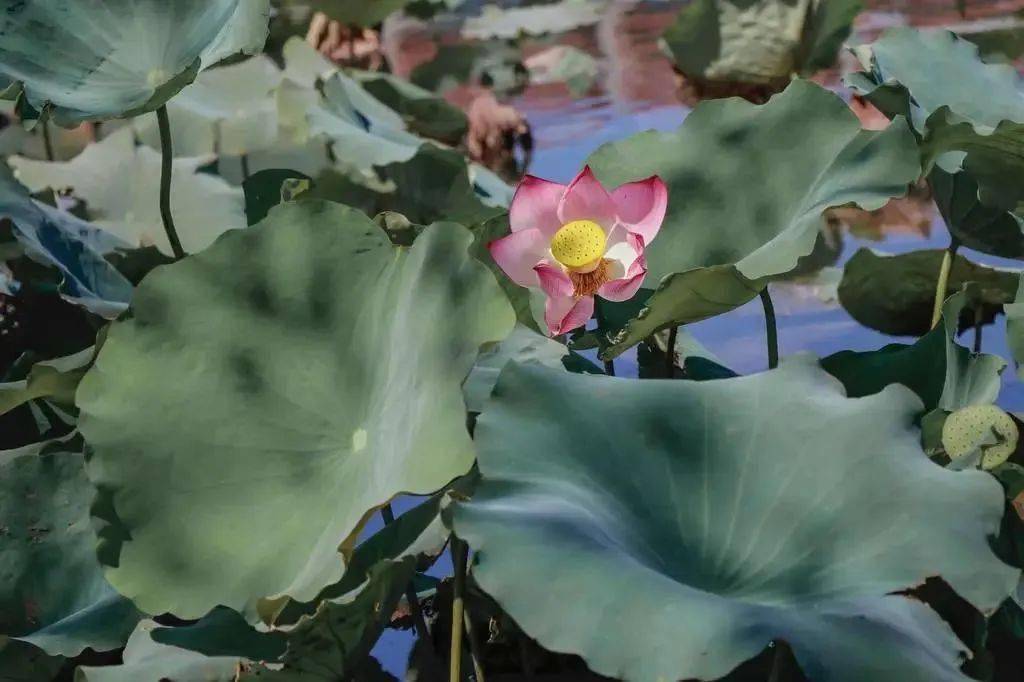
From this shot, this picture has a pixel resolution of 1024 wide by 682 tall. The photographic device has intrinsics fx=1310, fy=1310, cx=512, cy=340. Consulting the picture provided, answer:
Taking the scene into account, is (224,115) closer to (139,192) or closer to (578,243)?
(139,192)

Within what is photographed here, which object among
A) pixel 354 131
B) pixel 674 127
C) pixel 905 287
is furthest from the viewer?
pixel 674 127

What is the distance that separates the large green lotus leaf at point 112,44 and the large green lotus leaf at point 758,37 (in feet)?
6.41

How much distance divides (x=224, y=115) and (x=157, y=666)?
5.30 ft

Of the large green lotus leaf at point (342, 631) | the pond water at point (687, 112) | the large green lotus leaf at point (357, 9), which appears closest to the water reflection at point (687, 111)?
the pond water at point (687, 112)

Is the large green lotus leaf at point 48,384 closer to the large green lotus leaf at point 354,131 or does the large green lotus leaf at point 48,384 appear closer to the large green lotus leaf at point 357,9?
the large green lotus leaf at point 354,131

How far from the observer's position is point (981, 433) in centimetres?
90

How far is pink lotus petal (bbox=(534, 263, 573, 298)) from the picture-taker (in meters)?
0.96

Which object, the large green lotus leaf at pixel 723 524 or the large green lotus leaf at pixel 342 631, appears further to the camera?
the large green lotus leaf at pixel 342 631

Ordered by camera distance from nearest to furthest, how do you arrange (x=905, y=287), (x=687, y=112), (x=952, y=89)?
1. (x=952, y=89)
2. (x=905, y=287)
3. (x=687, y=112)

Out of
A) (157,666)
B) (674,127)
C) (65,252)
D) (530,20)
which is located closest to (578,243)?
(157,666)

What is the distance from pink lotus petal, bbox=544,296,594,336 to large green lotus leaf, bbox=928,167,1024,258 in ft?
1.69

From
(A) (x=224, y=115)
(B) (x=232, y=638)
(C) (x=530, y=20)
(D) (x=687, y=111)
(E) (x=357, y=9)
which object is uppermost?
(B) (x=232, y=638)

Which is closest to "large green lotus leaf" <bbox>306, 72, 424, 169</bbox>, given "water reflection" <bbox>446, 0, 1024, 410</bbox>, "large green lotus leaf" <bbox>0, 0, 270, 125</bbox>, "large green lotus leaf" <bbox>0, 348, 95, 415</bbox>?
"water reflection" <bbox>446, 0, 1024, 410</bbox>

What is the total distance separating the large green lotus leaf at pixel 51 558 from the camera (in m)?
1.02
